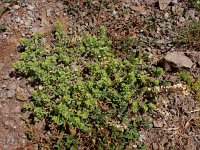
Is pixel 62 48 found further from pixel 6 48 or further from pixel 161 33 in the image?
pixel 161 33

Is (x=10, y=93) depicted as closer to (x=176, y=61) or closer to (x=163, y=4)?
(x=176, y=61)

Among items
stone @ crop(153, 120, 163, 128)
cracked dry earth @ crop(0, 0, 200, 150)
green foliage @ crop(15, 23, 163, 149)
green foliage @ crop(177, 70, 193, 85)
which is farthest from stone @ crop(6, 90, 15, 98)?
green foliage @ crop(177, 70, 193, 85)

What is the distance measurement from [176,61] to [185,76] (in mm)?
242

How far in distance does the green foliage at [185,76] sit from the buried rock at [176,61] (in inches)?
3.3

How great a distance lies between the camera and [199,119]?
16.5ft

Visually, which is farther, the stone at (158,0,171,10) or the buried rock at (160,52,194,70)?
the stone at (158,0,171,10)

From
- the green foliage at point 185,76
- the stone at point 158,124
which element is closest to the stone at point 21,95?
the stone at point 158,124

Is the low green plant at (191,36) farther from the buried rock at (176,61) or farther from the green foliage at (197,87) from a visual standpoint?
the green foliage at (197,87)

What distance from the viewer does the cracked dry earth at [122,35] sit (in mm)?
4969

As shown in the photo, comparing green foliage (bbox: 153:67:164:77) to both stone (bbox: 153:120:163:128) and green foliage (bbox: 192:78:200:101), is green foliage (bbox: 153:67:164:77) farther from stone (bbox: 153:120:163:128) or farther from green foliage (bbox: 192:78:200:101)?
stone (bbox: 153:120:163:128)

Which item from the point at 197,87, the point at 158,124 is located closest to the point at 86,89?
the point at 158,124

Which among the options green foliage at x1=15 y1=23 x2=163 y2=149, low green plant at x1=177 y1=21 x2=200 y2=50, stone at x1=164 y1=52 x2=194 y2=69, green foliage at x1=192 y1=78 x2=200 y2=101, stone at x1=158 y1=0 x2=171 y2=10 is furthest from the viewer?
stone at x1=158 y1=0 x2=171 y2=10

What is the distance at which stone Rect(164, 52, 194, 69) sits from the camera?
5293mm

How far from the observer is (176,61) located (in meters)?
5.30
